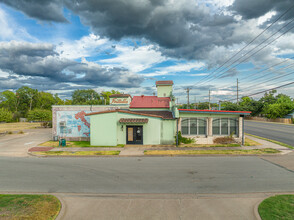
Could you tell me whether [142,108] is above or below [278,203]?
above

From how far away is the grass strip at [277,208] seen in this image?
6.02 m

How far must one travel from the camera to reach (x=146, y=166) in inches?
477

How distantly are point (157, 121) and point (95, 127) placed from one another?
716 cm

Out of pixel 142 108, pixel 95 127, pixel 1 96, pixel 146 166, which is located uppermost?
pixel 1 96

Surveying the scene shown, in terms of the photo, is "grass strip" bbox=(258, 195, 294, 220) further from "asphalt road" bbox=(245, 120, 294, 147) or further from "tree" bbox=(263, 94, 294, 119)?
"tree" bbox=(263, 94, 294, 119)

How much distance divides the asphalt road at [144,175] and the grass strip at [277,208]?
3.55 feet

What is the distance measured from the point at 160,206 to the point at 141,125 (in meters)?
12.6

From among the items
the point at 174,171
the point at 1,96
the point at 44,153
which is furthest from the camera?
the point at 1,96

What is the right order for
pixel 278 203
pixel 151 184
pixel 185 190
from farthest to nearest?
pixel 151 184
pixel 185 190
pixel 278 203

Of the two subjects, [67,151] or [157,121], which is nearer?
[67,151]

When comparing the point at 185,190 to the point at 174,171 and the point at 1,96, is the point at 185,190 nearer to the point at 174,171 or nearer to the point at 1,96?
the point at 174,171

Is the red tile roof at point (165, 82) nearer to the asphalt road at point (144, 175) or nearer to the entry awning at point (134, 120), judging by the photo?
the entry awning at point (134, 120)

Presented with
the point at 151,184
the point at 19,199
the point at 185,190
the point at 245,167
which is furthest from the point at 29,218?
the point at 245,167

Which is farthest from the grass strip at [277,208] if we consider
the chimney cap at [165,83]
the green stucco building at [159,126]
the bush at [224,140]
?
the chimney cap at [165,83]
